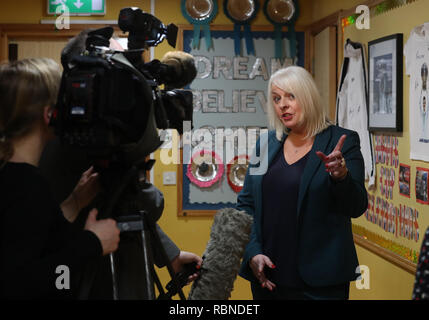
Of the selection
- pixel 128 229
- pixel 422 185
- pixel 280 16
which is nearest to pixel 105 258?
pixel 128 229

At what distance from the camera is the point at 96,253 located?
3.82 ft

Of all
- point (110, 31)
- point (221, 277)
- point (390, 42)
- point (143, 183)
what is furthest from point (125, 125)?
point (390, 42)

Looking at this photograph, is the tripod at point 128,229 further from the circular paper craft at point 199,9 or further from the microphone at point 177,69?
the circular paper craft at point 199,9

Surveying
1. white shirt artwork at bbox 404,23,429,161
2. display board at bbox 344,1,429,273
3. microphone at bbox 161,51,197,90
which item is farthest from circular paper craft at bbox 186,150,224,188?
microphone at bbox 161,51,197,90

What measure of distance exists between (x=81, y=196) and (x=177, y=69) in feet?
1.33

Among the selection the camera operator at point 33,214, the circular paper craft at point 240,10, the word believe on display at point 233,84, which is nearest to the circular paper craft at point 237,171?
the word believe on display at point 233,84

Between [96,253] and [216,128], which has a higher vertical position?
[216,128]

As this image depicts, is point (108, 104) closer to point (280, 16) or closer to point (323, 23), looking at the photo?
point (323, 23)

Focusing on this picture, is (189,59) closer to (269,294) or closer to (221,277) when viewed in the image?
(221,277)

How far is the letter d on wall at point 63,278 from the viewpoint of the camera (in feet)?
3.67

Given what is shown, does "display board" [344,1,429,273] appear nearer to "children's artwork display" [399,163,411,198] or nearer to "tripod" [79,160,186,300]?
"children's artwork display" [399,163,411,198]

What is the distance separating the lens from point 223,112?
370 centimetres

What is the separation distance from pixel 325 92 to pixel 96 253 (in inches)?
A: 97.9

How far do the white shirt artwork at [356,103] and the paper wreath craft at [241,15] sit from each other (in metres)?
0.83
